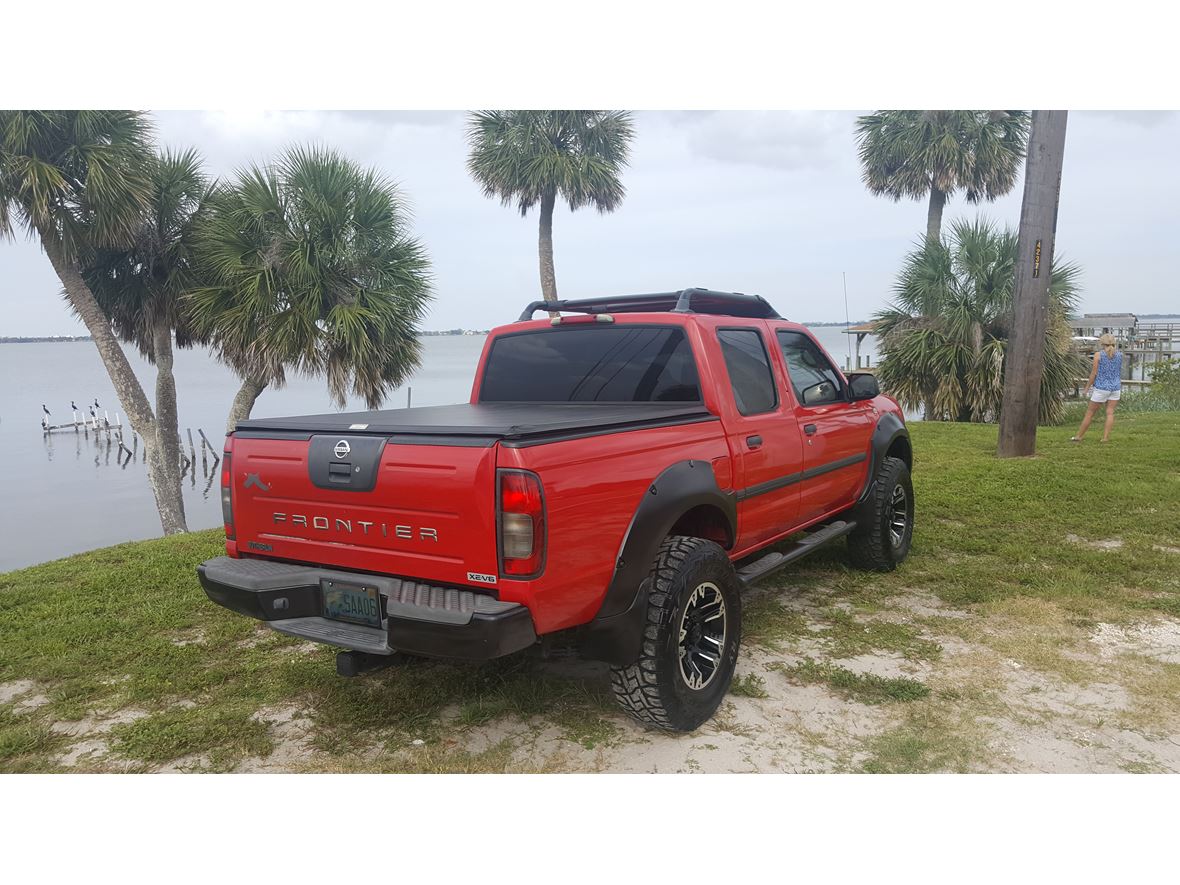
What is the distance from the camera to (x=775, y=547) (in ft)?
19.0

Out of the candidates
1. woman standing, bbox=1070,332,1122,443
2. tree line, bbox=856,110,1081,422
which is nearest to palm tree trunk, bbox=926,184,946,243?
tree line, bbox=856,110,1081,422

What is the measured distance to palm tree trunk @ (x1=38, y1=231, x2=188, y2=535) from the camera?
1473cm

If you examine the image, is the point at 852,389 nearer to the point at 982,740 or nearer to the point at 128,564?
the point at 982,740

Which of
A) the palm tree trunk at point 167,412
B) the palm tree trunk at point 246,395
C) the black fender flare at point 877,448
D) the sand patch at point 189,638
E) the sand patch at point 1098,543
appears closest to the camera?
the sand patch at point 189,638

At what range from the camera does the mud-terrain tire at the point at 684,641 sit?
331 centimetres

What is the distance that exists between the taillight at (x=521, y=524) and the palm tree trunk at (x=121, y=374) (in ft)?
48.7

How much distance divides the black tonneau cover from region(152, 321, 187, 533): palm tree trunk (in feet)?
47.1

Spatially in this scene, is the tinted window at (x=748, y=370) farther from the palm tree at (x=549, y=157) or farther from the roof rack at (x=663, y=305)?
the palm tree at (x=549, y=157)

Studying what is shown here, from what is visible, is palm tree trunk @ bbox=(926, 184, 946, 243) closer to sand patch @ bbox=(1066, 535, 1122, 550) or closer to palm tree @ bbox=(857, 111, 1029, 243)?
palm tree @ bbox=(857, 111, 1029, 243)

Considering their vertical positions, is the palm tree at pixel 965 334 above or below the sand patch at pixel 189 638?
above

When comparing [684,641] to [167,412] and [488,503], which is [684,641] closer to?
[488,503]

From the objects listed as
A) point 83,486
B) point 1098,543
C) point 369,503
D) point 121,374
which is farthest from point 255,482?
point 83,486

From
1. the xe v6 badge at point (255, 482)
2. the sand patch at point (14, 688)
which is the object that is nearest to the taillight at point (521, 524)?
the xe v6 badge at point (255, 482)

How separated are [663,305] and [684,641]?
229 cm
